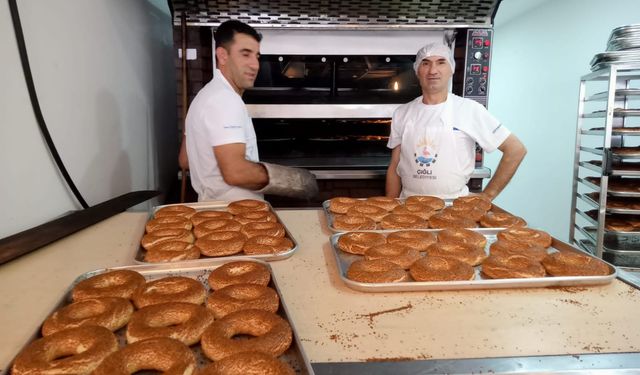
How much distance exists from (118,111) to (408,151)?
6.19ft

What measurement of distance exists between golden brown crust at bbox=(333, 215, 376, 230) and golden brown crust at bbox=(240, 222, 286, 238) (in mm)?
222

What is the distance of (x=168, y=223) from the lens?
160cm

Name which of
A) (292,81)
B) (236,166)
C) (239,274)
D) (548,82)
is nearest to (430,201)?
(236,166)

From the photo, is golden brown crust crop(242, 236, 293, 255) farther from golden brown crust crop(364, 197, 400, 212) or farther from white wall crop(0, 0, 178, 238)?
white wall crop(0, 0, 178, 238)

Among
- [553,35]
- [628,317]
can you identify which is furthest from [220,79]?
[553,35]

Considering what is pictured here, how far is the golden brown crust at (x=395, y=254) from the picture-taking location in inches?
48.4

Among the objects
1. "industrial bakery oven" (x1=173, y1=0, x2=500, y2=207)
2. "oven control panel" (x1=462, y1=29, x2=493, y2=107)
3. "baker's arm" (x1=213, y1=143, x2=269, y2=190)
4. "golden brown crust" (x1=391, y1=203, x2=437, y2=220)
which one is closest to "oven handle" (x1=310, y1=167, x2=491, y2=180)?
"industrial bakery oven" (x1=173, y1=0, x2=500, y2=207)

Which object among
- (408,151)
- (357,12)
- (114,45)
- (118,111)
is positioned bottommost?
(408,151)

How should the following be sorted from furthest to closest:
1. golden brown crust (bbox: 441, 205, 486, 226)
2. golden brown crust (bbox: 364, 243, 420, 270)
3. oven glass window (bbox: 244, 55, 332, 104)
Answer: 1. oven glass window (bbox: 244, 55, 332, 104)
2. golden brown crust (bbox: 441, 205, 486, 226)
3. golden brown crust (bbox: 364, 243, 420, 270)

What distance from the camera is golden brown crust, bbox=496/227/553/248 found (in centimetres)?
142

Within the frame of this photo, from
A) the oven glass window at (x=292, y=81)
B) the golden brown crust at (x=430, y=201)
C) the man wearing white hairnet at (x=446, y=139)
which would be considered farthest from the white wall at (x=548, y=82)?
the golden brown crust at (x=430, y=201)

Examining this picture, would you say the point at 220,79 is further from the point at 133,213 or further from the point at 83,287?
the point at 83,287

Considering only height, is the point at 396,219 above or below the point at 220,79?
below

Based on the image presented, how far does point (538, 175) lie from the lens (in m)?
5.07
